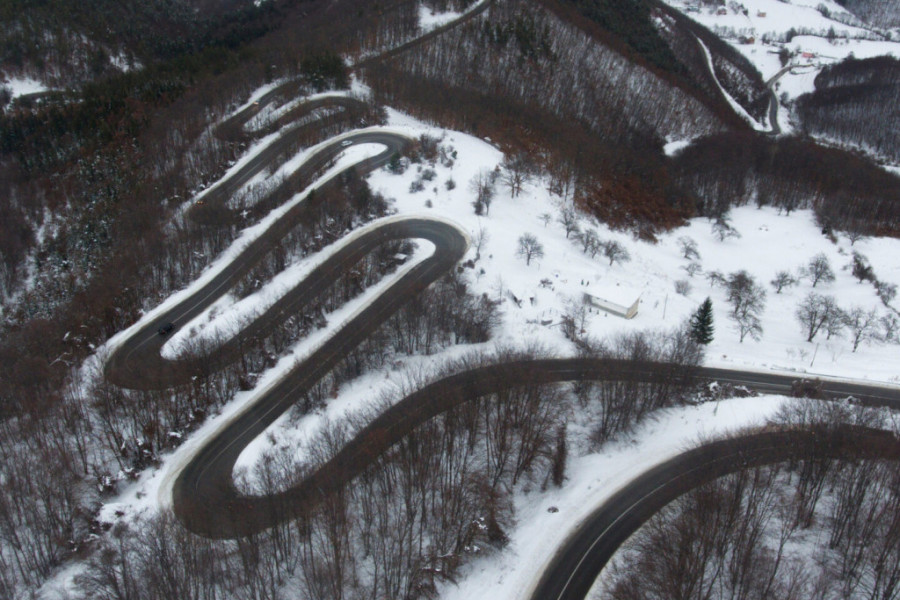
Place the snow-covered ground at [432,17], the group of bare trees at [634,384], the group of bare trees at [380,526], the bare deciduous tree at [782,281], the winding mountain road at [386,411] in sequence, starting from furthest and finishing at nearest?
the snow-covered ground at [432,17] → the bare deciduous tree at [782,281] → the group of bare trees at [634,384] → the winding mountain road at [386,411] → the group of bare trees at [380,526]

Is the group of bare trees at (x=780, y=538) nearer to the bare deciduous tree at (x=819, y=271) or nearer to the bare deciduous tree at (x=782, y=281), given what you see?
the bare deciduous tree at (x=782, y=281)

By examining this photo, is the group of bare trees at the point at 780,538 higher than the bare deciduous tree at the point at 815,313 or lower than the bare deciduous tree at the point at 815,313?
lower

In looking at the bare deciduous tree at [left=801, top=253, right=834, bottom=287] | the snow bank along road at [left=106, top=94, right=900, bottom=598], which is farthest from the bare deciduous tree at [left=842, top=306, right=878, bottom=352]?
the snow bank along road at [left=106, top=94, right=900, bottom=598]

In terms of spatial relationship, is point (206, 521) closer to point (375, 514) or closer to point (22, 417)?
point (375, 514)

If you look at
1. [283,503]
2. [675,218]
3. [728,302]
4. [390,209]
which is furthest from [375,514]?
[675,218]

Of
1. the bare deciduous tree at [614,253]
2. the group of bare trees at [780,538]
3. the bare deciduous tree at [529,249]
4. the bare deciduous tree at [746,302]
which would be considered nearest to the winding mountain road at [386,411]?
the group of bare trees at [780,538]

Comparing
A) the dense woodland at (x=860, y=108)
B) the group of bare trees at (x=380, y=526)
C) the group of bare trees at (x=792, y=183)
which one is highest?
the dense woodland at (x=860, y=108)

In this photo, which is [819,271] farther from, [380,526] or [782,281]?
[380,526]

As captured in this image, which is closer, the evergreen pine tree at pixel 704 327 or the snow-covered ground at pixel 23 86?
the evergreen pine tree at pixel 704 327

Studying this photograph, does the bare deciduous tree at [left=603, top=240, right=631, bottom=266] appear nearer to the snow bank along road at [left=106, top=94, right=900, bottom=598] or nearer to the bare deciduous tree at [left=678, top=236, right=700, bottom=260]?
the bare deciduous tree at [left=678, top=236, right=700, bottom=260]
